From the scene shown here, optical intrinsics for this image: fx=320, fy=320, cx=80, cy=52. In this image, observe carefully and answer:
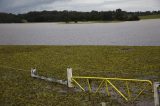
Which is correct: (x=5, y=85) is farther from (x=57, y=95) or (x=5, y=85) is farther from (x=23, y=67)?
(x=23, y=67)

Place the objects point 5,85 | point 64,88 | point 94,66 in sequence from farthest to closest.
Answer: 1. point 94,66
2. point 5,85
3. point 64,88

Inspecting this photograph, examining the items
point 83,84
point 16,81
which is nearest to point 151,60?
point 83,84

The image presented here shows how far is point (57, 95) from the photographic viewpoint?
16.7 m

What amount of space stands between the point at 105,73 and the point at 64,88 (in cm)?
557

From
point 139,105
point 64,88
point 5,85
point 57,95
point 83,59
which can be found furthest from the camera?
point 83,59

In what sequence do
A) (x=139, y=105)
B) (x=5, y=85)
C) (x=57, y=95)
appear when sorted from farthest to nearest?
(x=5, y=85)
(x=57, y=95)
(x=139, y=105)

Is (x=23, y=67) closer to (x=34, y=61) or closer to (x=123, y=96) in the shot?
(x=34, y=61)

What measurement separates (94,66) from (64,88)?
8719 millimetres

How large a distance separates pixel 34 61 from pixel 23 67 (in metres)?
3.40

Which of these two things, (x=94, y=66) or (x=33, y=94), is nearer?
(x=33, y=94)

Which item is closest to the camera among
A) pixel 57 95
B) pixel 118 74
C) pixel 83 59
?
pixel 57 95

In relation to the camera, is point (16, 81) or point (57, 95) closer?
point (57, 95)

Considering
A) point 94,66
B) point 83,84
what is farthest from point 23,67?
point 83,84

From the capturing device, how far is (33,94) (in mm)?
17188
